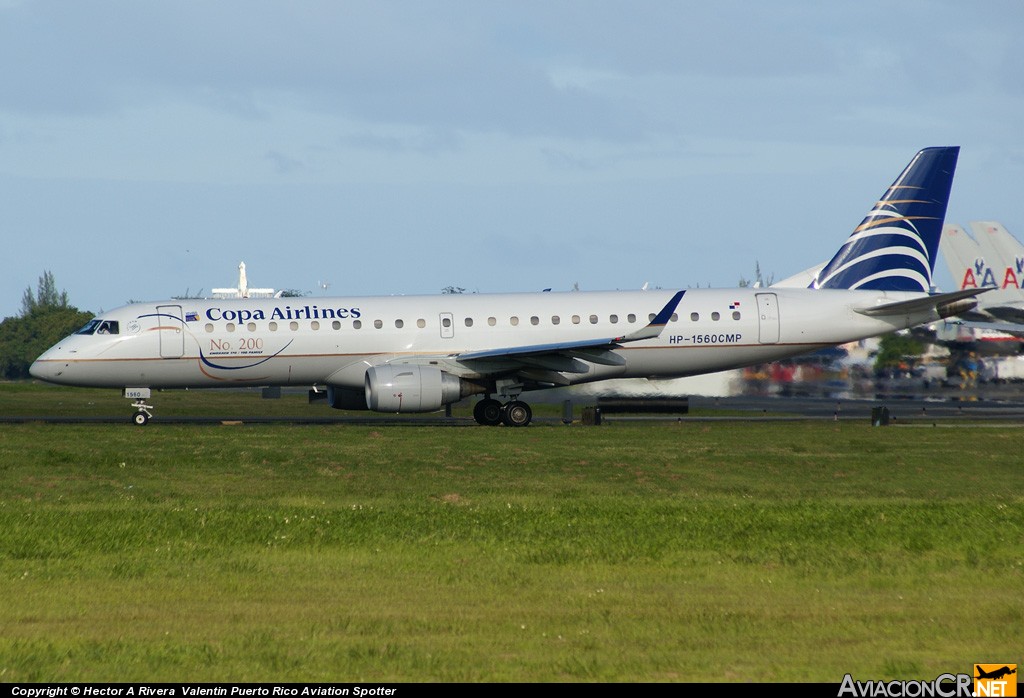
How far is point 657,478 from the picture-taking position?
19438mm

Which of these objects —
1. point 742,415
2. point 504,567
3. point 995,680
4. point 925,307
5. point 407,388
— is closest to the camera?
point 995,680

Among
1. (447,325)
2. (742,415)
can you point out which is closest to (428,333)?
(447,325)

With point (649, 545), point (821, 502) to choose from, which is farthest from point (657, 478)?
point (649, 545)

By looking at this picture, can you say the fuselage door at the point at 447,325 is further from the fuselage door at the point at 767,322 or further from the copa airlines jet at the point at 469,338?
the fuselage door at the point at 767,322

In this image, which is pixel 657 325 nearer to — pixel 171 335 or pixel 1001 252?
pixel 171 335

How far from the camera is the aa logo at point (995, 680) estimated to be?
7.14 meters

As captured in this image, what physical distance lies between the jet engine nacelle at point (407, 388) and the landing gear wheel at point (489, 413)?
205 centimetres

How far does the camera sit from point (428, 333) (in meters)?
31.3

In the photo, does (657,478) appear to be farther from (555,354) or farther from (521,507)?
(555,354)

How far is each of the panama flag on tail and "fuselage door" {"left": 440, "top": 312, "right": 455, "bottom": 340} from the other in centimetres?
1055

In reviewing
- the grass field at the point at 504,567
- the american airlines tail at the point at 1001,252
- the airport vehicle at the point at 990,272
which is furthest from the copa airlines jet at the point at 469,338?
the american airlines tail at the point at 1001,252

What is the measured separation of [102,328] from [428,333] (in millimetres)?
8475

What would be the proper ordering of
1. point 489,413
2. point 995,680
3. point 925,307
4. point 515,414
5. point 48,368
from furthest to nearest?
point 925,307, point 489,413, point 515,414, point 48,368, point 995,680

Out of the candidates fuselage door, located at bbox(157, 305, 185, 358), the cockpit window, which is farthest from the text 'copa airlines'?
the cockpit window
